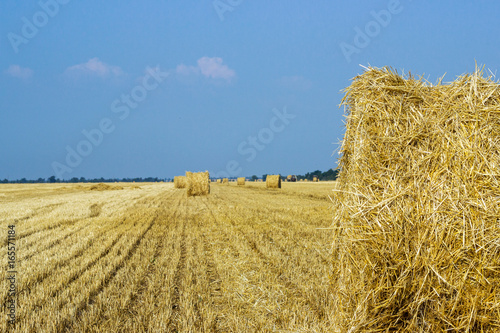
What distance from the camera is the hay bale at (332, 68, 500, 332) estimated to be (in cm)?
294

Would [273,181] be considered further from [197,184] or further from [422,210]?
[422,210]

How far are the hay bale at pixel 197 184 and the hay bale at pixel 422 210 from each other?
67.8 ft

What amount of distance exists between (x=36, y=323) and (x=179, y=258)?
9.64 ft

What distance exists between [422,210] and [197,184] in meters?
21.5

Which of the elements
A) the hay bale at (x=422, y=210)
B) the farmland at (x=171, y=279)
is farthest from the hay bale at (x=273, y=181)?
the hay bale at (x=422, y=210)

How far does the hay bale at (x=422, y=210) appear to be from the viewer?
294 centimetres

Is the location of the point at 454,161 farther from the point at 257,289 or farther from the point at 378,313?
the point at 257,289

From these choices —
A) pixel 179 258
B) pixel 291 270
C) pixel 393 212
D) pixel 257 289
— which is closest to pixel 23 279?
pixel 179 258

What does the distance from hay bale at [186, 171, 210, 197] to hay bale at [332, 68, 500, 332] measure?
20.7 metres

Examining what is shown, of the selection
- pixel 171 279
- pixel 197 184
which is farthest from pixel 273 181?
pixel 171 279

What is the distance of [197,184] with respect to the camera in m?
23.8

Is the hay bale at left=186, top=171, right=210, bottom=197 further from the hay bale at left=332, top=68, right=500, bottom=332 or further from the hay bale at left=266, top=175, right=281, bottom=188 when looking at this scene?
the hay bale at left=332, top=68, right=500, bottom=332

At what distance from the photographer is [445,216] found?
301cm

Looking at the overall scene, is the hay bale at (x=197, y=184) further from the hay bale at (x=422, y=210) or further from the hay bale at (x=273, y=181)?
the hay bale at (x=422, y=210)
